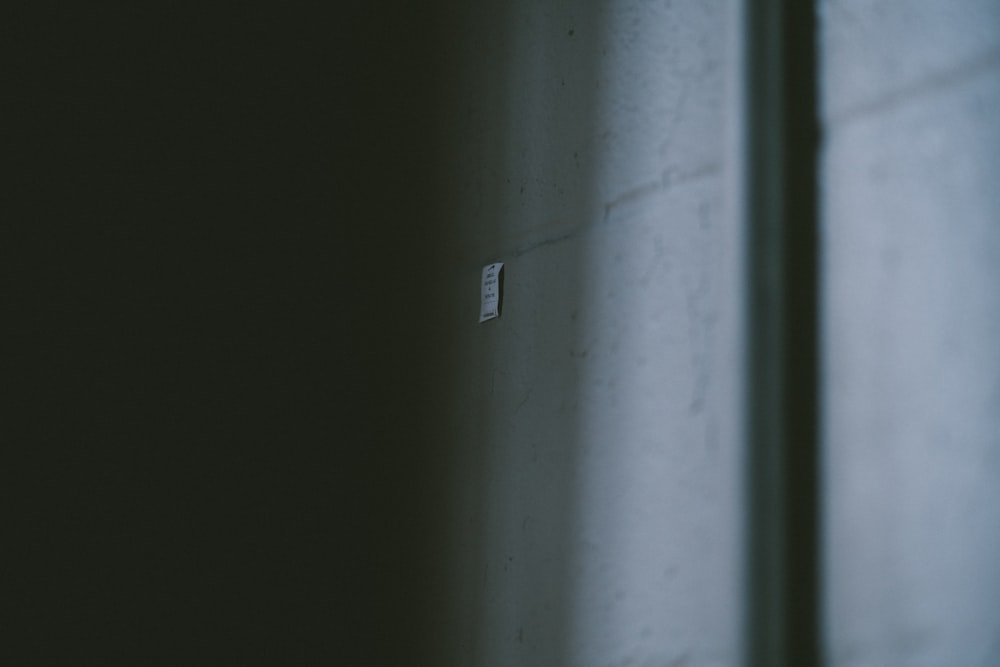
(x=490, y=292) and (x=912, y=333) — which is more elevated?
(x=490, y=292)

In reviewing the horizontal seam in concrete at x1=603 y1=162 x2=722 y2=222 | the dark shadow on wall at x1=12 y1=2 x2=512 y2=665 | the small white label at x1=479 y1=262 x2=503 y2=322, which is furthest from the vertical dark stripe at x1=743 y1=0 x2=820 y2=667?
the dark shadow on wall at x1=12 y1=2 x2=512 y2=665

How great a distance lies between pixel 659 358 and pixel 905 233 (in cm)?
40

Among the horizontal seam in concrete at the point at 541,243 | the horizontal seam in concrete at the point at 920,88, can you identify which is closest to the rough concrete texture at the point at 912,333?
the horizontal seam in concrete at the point at 920,88

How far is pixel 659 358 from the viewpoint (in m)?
1.28

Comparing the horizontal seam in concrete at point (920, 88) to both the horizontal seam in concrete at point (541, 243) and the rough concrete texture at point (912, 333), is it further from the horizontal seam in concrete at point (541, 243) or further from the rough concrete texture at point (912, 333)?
the horizontal seam in concrete at point (541, 243)

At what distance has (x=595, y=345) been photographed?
1.41 metres

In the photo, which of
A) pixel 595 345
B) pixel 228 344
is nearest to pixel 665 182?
pixel 595 345

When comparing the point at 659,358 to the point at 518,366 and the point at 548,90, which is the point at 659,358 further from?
the point at 548,90

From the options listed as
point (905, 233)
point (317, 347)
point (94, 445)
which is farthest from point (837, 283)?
point (94, 445)

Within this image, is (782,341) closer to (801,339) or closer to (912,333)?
(801,339)

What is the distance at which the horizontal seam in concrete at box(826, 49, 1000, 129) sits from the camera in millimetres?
920

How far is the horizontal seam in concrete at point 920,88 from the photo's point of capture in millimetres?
920

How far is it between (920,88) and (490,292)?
89 cm

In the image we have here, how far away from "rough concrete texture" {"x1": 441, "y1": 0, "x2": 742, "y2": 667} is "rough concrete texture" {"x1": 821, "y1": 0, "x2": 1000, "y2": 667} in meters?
0.13
